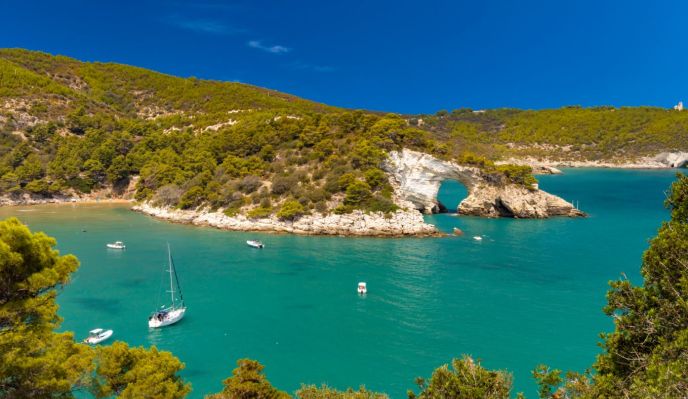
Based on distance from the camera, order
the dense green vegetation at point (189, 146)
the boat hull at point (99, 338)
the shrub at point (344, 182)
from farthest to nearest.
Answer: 1. the dense green vegetation at point (189, 146)
2. the shrub at point (344, 182)
3. the boat hull at point (99, 338)

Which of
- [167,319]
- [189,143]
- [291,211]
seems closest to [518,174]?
[291,211]

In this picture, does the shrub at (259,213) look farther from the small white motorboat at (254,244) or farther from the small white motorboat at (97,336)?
the small white motorboat at (97,336)

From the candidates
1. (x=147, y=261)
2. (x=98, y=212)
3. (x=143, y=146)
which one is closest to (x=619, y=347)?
(x=147, y=261)

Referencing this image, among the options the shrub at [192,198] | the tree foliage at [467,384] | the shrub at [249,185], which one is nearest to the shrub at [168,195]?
the shrub at [192,198]

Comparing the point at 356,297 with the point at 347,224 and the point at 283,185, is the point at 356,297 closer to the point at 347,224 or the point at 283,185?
the point at 347,224

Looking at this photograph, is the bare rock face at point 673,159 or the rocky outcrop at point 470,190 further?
the bare rock face at point 673,159
